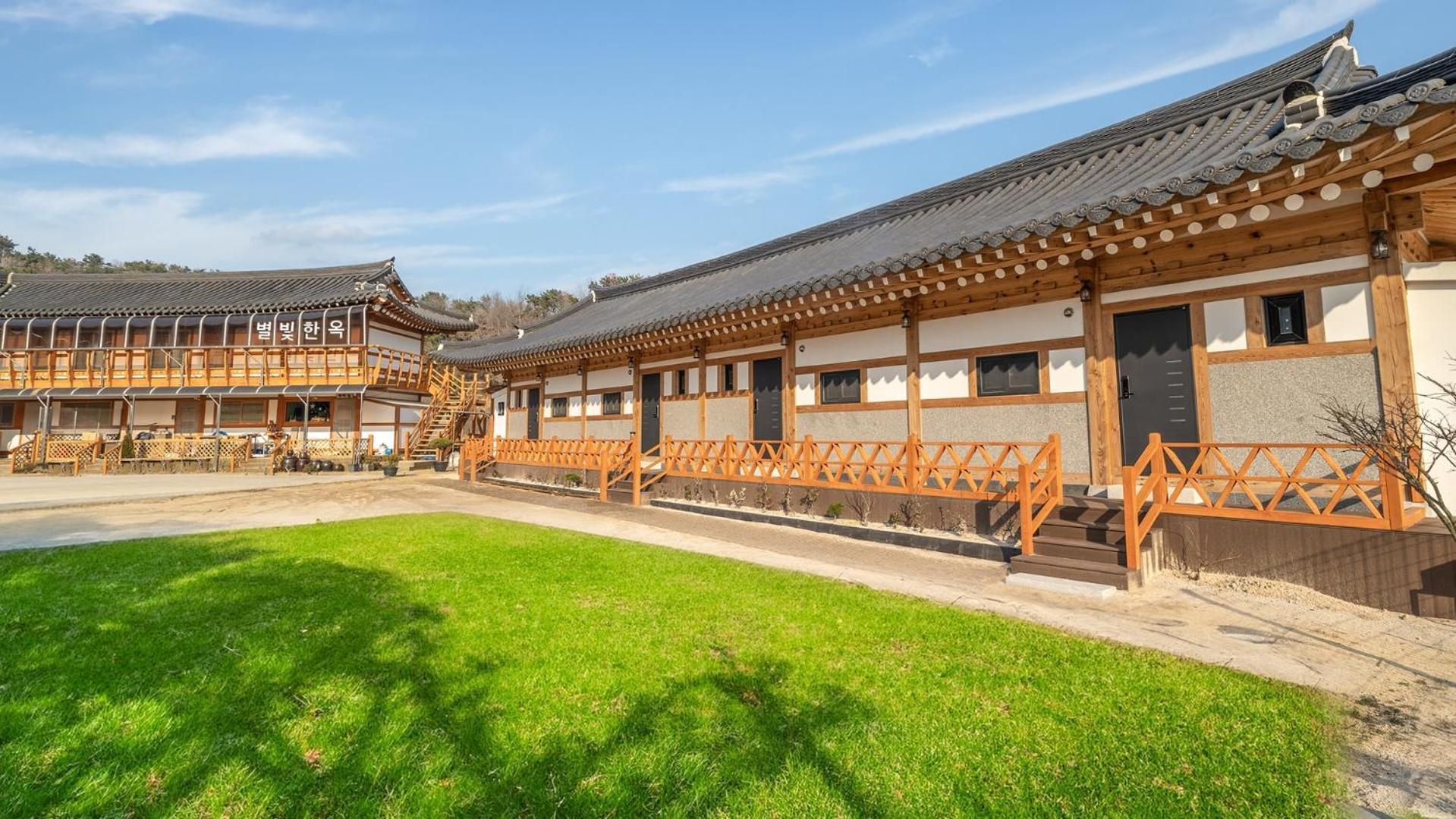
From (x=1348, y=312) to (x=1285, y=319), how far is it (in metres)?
0.46

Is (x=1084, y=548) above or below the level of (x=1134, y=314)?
below

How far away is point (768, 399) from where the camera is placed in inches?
424

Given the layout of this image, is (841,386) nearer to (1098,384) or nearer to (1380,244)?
(1098,384)

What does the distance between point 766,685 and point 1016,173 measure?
1114cm

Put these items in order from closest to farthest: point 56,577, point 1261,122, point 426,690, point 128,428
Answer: point 426,690
point 56,577
point 1261,122
point 128,428

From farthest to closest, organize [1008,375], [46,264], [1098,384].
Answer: [46,264] → [1008,375] → [1098,384]

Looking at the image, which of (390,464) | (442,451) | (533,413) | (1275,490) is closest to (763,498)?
(1275,490)

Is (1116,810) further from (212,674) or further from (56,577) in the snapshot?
(56,577)

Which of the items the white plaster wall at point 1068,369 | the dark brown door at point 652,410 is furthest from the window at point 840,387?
the dark brown door at point 652,410

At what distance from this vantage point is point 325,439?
2341cm

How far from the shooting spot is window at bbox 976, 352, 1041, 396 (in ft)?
25.0

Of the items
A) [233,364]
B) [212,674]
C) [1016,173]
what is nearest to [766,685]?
[212,674]

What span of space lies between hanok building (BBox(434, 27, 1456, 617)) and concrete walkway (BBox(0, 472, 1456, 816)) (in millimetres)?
756

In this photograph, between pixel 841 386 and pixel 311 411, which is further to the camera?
pixel 311 411
